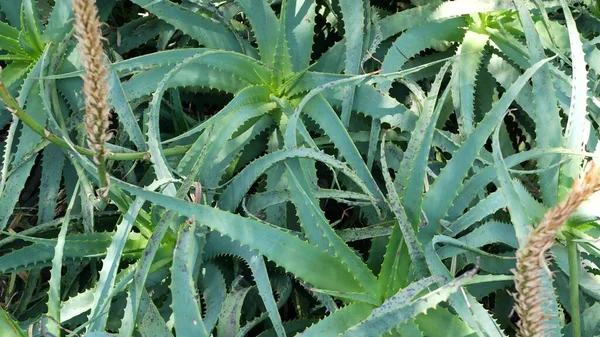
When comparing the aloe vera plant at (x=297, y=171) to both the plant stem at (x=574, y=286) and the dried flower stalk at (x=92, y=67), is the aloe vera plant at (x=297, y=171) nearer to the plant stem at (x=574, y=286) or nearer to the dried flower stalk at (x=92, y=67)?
the plant stem at (x=574, y=286)

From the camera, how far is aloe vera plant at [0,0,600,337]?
728mm

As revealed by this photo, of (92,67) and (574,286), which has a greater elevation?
(92,67)

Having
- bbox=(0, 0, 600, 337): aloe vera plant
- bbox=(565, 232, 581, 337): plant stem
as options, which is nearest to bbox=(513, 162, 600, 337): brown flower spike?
bbox=(0, 0, 600, 337): aloe vera plant

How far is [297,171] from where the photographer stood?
82cm

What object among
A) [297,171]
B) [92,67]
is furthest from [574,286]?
[92,67]

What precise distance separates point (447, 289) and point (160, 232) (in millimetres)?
346

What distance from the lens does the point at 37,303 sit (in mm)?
983

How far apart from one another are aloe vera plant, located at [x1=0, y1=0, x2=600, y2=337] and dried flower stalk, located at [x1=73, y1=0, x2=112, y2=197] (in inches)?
7.0

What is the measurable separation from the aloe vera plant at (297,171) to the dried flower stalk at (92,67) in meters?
0.18

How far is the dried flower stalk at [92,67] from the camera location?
40cm

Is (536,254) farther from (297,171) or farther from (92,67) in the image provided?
(297,171)

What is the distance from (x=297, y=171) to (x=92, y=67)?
426mm

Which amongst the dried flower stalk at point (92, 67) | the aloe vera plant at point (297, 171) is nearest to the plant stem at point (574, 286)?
the aloe vera plant at point (297, 171)

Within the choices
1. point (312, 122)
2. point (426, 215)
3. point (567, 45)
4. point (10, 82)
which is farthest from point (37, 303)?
point (567, 45)
